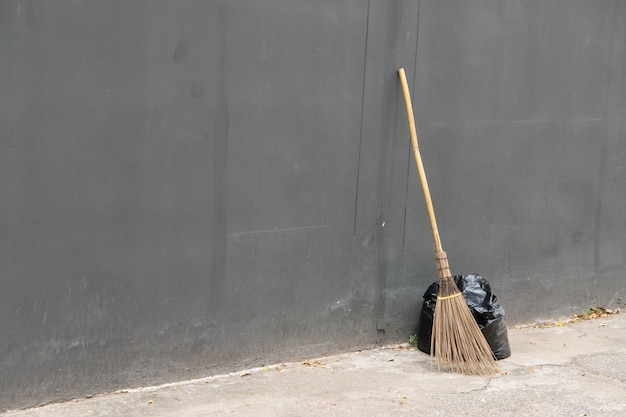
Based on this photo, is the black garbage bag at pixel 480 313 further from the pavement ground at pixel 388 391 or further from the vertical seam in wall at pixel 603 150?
the vertical seam in wall at pixel 603 150

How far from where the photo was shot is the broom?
5.84 meters

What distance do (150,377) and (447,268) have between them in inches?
82.1

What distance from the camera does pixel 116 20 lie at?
489cm

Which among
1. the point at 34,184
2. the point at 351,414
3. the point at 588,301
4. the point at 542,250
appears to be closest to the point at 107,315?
the point at 34,184

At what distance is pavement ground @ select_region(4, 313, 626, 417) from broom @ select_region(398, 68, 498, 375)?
3.7 inches

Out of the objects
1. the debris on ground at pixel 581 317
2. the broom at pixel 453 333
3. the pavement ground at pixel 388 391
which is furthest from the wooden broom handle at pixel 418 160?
the debris on ground at pixel 581 317

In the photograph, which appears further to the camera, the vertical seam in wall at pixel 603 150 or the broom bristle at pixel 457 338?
the vertical seam in wall at pixel 603 150

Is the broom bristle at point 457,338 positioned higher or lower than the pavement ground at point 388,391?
higher

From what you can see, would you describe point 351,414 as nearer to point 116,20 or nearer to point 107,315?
point 107,315

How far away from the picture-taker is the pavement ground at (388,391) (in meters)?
5.07

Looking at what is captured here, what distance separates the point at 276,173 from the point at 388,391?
1.53 meters

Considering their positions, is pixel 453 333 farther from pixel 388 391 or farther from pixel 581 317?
pixel 581 317

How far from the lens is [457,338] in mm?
5855

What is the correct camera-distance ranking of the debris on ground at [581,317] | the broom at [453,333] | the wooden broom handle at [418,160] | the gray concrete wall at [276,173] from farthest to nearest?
the debris on ground at [581,317] → the wooden broom handle at [418,160] → the broom at [453,333] → the gray concrete wall at [276,173]
